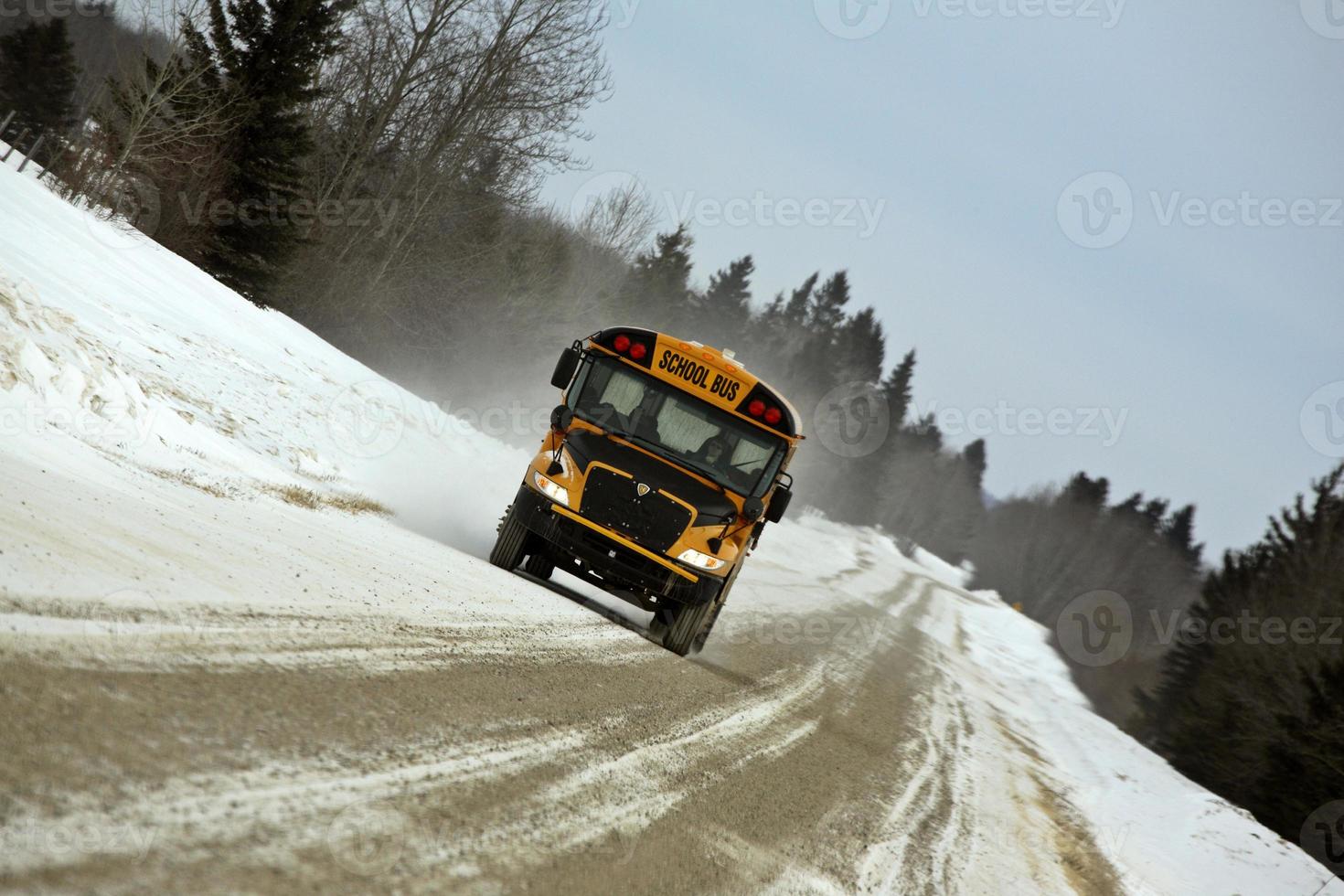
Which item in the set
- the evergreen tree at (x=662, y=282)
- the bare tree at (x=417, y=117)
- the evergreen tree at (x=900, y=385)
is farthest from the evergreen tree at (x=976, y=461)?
the bare tree at (x=417, y=117)

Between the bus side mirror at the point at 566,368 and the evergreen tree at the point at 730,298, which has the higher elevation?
the evergreen tree at the point at 730,298

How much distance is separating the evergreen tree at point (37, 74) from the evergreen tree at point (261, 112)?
31.6 meters

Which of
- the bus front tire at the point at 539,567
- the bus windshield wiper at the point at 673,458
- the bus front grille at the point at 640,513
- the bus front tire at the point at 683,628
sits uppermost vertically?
the bus windshield wiper at the point at 673,458

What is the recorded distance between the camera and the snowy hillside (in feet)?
9.64

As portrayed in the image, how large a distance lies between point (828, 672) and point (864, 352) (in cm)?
7123

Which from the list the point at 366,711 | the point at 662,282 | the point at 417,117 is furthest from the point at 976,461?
the point at 366,711

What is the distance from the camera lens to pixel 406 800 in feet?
11.2

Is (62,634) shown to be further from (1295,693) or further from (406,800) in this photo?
(1295,693)

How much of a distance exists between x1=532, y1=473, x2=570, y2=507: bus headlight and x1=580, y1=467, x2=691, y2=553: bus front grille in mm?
337

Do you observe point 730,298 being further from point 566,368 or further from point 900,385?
point 566,368

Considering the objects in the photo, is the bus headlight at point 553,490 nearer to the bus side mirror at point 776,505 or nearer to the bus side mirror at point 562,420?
the bus side mirror at point 562,420

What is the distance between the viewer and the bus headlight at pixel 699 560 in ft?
30.0

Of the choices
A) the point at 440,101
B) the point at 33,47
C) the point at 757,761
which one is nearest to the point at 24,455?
the point at 757,761

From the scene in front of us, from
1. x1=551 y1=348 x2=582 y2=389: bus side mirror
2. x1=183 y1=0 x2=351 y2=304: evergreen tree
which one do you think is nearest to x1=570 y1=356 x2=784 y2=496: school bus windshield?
x1=551 y1=348 x2=582 y2=389: bus side mirror
